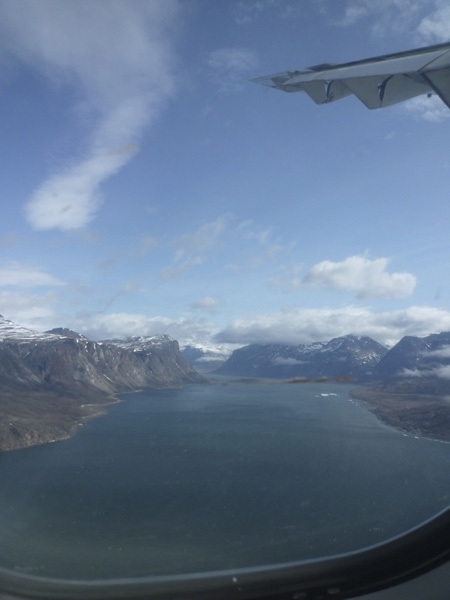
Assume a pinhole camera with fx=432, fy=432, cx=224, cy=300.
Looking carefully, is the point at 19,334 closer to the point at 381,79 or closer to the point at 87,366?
the point at 87,366

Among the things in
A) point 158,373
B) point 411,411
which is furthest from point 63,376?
point 411,411

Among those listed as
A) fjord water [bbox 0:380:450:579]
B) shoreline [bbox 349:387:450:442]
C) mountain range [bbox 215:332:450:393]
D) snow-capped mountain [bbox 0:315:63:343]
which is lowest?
fjord water [bbox 0:380:450:579]

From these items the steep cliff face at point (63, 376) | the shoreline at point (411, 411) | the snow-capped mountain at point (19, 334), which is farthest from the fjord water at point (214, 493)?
the snow-capped mountain at point (19, 334)

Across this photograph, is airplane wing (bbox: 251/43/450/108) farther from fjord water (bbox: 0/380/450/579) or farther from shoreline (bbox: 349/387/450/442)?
shoreline (bbox: 349/387/450/442)

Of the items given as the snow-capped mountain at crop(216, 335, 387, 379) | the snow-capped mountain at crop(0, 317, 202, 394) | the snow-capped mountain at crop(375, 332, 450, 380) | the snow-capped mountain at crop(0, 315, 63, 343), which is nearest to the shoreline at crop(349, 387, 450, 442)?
the snow-capped mountain at crop(375, 332, 450, 380)

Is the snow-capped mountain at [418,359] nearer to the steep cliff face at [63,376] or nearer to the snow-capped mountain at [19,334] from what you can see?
the steep cliff face at [63,376]
